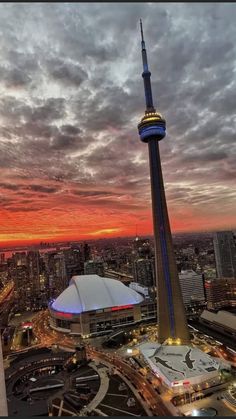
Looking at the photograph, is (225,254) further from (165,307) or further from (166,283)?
(166,283)

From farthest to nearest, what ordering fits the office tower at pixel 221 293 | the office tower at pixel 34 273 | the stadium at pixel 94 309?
the office tower at pixel 34 273 < the office tower at pixel 221 293 < the stadium at pixel 94 309

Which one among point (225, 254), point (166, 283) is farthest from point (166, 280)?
point (225, 254)

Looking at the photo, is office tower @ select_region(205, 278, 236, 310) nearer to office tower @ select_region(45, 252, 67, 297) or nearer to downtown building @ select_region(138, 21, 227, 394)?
downtown building @ select_region(138, 21, 227, 394)

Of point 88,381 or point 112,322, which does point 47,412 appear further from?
point 112,322

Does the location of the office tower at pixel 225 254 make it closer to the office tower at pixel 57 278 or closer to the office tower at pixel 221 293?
the office tower at pixel 221 293

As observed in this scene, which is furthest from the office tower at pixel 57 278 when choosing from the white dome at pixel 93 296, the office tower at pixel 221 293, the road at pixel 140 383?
the road at pixel 140 383

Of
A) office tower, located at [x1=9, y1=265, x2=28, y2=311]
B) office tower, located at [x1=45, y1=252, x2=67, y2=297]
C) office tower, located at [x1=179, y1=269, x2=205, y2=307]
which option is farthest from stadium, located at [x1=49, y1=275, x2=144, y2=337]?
office tower, located at [x1=45, y1=252, x2=67, y2=297]
